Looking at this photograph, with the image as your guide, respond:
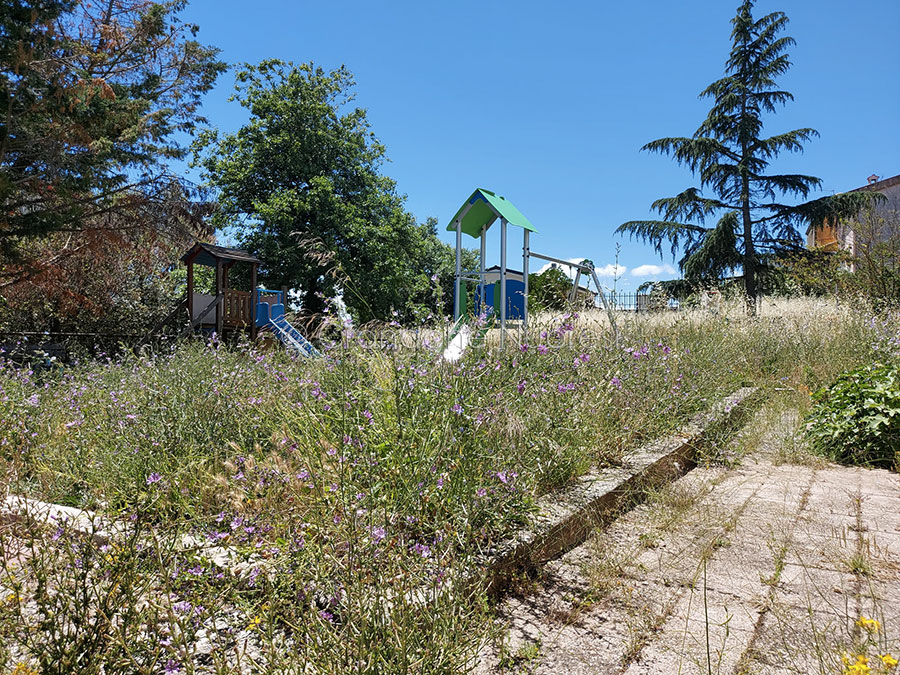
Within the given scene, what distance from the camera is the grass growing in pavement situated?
142 centimetres

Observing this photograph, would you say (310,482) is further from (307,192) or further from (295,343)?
(307,192)

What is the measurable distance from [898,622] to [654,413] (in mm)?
2106

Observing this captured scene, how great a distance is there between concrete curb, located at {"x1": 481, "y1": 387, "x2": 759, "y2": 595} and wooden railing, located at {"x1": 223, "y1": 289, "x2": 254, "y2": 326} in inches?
509

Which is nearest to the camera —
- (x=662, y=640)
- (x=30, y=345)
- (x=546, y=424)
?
(x=662, y=640)

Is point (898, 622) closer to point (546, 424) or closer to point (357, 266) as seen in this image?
point (546, 424)

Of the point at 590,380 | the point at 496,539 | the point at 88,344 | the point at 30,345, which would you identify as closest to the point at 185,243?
the point at 88,344

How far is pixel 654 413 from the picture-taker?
3959 mm

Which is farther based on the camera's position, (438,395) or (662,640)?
(438,395)

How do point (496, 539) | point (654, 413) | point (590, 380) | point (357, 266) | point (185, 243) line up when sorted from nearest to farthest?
1. point (496, 539)
2. point (590, 380)
3. point (654, 413)
4. point (185, 243)
5. point (357, 266)

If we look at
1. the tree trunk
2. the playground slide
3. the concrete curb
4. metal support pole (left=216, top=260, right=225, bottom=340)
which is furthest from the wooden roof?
the tree trunk

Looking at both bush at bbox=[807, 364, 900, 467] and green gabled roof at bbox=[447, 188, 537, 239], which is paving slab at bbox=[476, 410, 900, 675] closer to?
bush at bbox=[807, 364, 900, 467]

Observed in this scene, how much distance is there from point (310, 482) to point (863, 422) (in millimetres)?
4062

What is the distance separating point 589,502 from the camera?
2.60 meters

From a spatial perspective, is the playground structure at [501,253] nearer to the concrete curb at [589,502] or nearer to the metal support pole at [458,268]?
the metal support pole at [458,268]
